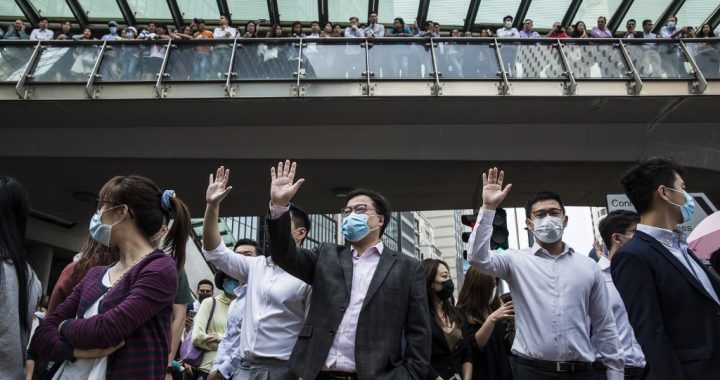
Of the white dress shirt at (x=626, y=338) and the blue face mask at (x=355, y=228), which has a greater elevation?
the blue face mask at (x=355, y=228)

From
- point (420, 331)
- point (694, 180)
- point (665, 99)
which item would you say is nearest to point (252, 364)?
point (420, 331)

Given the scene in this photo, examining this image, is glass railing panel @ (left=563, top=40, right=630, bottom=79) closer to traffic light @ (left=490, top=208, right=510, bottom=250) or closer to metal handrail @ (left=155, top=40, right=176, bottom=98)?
traffic light @ (left=490, top=208, right=510, bottom=250)

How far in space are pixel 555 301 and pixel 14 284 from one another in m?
3.19

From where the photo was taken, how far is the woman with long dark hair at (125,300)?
220 cm

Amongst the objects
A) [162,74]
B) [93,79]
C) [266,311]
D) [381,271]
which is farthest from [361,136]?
[381,271]

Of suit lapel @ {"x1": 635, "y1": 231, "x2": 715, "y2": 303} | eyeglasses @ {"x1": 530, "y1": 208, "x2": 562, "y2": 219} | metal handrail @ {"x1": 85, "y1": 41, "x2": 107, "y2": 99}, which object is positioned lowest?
suit lapel @ {"x1": 635, "y1": 231, "x2": 715, "y2": 303}

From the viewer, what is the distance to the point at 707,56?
12.2m

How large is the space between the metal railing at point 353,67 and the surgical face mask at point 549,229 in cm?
848

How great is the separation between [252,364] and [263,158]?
10.2 metres

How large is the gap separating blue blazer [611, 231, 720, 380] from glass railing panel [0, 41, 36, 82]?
13493mm

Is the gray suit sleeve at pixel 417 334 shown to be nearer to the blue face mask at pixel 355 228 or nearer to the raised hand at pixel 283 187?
the blue face mask at pixel 355 228

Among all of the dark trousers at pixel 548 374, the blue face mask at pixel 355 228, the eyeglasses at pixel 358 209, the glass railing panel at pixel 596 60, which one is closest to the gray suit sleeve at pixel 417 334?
the blue face mask at pixel 355 228

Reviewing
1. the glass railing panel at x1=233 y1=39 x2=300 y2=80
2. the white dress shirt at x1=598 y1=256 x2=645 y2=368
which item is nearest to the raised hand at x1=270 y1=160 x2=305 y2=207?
the white dress shirt at x1=598 y1=256 x2=645 y2=368

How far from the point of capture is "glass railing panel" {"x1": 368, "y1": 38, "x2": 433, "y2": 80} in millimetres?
12211
